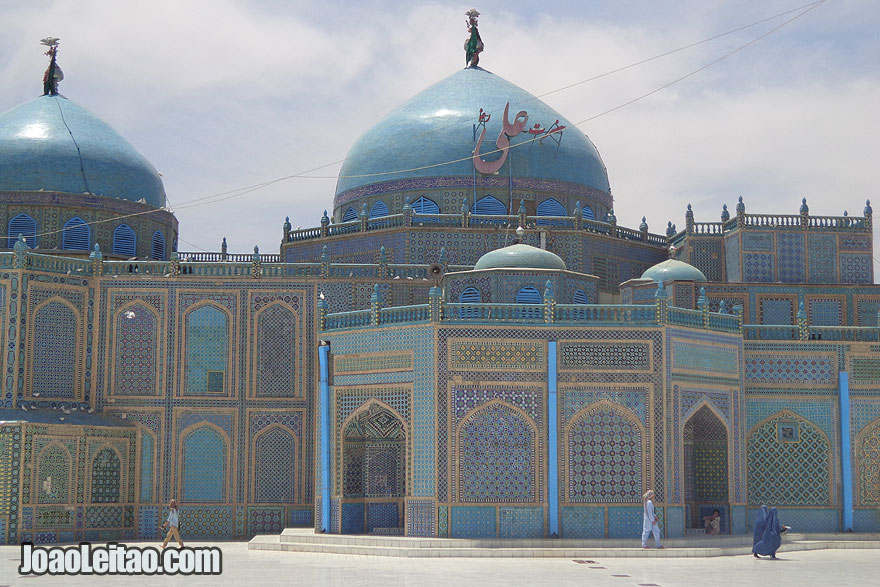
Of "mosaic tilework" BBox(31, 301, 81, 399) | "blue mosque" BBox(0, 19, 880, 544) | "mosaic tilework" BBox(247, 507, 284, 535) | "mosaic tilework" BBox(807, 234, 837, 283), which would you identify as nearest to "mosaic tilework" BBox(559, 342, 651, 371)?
"blue mosque" BBox(0, 19, 880, 544)

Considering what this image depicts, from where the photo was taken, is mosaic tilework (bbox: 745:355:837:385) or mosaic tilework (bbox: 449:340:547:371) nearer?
mosaic tilework (bbox: 449:340:547:371)

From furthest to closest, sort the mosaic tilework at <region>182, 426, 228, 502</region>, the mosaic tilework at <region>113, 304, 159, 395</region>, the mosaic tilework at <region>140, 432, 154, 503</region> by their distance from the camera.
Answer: the mosaic tilework at <region>113, 304, 159, 395</region>, the mosaic tilework at <region>182, 426, 228, 502</region>, the mosaic tilework at <region>140, 432, 154, 503</region>

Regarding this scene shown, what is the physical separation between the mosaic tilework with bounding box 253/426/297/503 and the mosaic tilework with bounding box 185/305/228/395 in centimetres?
169

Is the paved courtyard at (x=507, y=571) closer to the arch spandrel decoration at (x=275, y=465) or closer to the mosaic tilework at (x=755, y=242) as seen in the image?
the arch spandrel decoration at (x=275, y=465)

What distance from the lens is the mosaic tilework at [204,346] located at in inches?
1198

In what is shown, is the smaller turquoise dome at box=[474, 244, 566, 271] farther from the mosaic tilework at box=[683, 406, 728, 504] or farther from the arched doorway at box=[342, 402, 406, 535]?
the mosaic tilework at box=[683, 406, 728, 504]

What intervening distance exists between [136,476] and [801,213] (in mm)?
18546

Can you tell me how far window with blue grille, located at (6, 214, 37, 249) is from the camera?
34250 millimetres

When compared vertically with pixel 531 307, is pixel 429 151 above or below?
above

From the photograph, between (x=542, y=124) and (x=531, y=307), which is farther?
(x=542, y=124)

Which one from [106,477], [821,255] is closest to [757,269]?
[821,255]

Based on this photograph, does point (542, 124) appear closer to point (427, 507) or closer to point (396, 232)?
point (396, 232)

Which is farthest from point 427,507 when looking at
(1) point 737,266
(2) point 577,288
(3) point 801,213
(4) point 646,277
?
(3) point 801,213

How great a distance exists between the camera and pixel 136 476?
2975 cm
